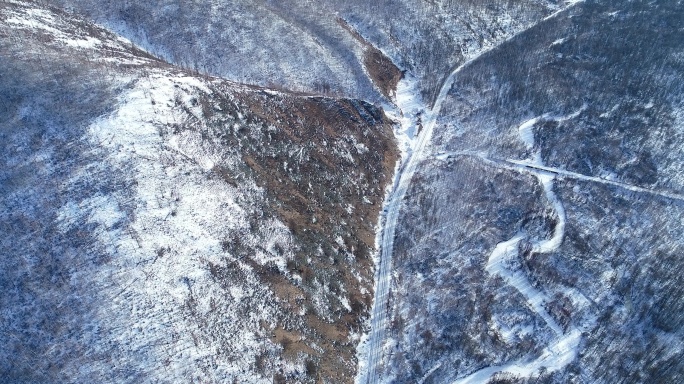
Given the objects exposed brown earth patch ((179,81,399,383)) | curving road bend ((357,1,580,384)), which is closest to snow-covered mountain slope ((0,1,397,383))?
exposed brown earth patch ((179,81,399,383))

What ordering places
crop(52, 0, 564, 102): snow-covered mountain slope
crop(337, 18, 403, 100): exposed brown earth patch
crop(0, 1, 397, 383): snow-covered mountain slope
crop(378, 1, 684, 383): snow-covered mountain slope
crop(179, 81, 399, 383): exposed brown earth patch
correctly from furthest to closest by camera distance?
crop(337, 18, 403, 100): exposed brown earth patch
crop(52, 0, 564, 102): snow-covered mountain slope
crop(378, 1, 684, 383): snow-covered mountain slope
crop(179, 81, 399, 383): exposed brown earth patch
crop(0, 1, 397, 383): snow-covered mountain slope

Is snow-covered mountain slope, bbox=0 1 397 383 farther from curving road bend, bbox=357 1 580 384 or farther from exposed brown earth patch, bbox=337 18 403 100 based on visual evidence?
exposed brown earth patch, bbox=337 18 403 100

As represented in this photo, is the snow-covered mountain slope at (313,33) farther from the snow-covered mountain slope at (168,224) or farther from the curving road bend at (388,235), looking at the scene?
the snow-covered mountain slope at (168,224)

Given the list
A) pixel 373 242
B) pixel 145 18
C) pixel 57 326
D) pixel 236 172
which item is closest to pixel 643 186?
pixel 373 242

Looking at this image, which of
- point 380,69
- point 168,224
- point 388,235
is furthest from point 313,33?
Answer: point 168,224

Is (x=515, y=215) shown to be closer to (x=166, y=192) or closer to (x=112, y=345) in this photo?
(x=166, y=192)

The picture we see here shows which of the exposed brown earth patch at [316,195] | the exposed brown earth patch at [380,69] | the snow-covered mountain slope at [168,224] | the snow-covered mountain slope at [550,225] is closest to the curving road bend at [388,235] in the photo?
the snow-covered mountain slope at [550,225]
